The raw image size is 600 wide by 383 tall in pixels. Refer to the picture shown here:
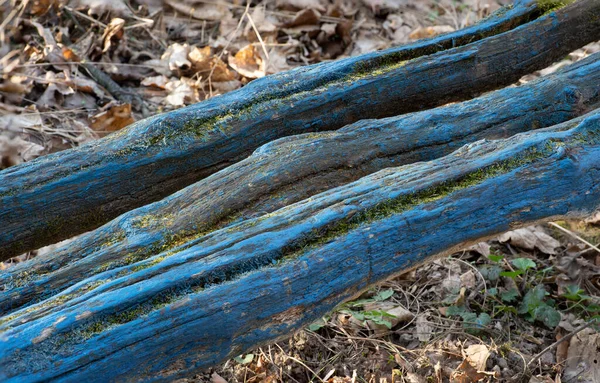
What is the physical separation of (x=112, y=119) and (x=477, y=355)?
243cm

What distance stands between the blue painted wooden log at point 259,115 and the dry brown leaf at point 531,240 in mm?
1000

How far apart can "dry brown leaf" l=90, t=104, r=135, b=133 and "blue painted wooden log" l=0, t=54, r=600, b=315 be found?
2.07 metres

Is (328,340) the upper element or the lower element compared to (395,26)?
lower

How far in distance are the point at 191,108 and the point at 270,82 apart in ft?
0.93

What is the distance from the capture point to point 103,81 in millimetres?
4254

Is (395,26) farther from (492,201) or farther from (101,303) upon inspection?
(101,303)

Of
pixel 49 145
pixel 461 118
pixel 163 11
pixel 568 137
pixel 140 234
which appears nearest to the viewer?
pixel 140 234

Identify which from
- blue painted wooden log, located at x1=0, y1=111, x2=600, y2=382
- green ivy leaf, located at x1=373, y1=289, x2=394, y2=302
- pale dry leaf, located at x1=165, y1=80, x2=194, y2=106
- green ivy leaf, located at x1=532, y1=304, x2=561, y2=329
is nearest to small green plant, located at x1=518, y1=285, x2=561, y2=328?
green ivy leaf, located at x1=532, y1=304, x2=561, y2=329

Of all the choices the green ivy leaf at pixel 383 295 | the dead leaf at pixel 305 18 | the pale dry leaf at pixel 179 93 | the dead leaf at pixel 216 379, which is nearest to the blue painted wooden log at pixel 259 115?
the dead leaf at pixel 216 379

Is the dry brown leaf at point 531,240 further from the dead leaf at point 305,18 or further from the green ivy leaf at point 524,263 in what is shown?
the dead leaf at point 305,18

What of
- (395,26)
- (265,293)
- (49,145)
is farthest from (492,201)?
(395,26)

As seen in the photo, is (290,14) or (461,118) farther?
(290,14)

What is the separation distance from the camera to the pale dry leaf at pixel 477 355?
2.51 m

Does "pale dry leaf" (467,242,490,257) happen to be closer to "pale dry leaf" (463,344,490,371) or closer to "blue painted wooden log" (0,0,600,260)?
"pale dry leaf" (463,344,490,371)
